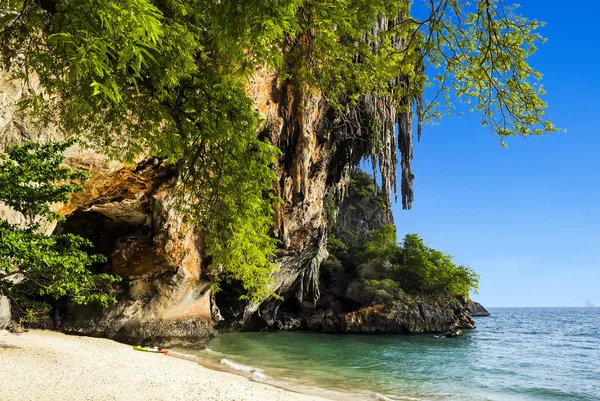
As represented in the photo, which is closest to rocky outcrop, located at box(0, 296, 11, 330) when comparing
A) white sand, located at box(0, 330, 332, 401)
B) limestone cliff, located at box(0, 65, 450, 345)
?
white sand, located at box(0, 330, 332, 401)

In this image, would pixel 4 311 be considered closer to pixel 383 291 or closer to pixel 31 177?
Answer: pixel 31 177

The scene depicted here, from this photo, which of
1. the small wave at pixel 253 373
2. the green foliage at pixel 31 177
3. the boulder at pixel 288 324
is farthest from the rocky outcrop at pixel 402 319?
the green foliage at pixel 31 177

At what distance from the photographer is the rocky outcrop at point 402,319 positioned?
30.6 m

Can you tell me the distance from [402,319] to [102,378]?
2664cm

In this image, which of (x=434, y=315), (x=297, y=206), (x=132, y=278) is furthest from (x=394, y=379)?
(x=434, y=315)

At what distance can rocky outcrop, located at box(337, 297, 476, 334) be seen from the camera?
30.6 m

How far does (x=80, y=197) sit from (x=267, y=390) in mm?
7569

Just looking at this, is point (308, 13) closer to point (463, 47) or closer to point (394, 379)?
point (463, 47)

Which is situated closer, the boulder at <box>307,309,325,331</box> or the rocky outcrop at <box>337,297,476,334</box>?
the rocky outcrop at <box>337,297,476,334</box>

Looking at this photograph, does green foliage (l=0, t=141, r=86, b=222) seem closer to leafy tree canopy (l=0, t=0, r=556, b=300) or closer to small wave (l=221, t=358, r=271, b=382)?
leafy tree canopy (l=0, t=0, r=556, b=300)

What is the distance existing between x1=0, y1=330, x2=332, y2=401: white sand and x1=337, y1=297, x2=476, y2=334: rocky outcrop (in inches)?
877

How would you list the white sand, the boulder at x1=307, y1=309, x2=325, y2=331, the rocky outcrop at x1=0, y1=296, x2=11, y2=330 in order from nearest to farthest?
the white sand → the rocky outcrop at x1=0, y1=296, x2=11, y2=330 → the boulder at x1=307, y1=309, x2=325, y2=331

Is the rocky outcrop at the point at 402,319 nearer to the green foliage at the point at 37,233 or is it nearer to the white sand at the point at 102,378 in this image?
the white sand at the point at 102,378

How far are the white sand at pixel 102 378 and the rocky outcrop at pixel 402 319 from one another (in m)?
22.3
